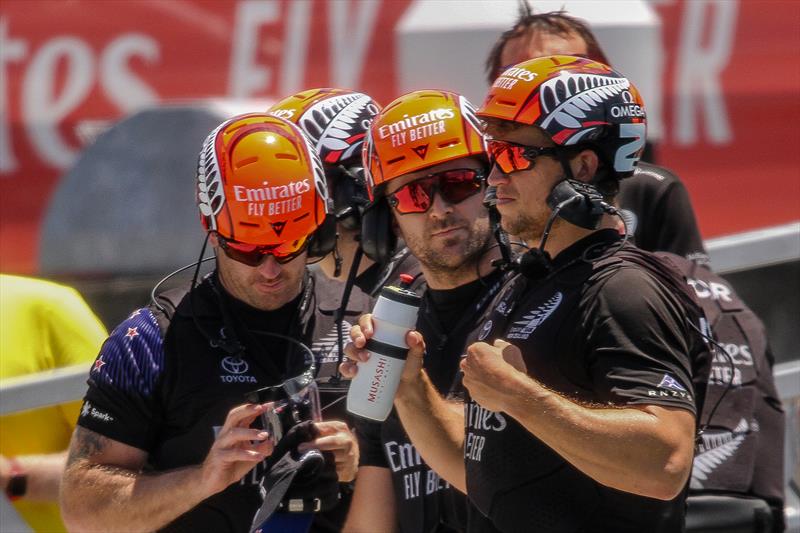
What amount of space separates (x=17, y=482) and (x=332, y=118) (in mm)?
1461

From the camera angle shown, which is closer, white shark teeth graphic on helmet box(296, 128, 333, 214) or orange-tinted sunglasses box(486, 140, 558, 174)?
orange-tinted sunglasses box(486, 140, 558, 174)

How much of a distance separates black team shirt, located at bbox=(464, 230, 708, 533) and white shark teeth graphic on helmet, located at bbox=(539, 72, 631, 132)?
0.92 ft

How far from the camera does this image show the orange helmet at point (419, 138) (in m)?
3.94

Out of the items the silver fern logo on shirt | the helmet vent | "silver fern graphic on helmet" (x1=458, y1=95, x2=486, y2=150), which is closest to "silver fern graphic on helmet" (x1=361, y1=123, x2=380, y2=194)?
"silver fern graphic on helmet" (x1=458, y1=95, x2=486, y2=150)

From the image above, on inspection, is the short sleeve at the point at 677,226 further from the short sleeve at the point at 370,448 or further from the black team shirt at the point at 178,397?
the black team shirt at the point at 178,397

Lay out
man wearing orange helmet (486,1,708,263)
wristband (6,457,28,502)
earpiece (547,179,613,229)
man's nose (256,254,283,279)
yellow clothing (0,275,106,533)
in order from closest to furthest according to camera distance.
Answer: earpiece (547,179,613,229) → man's nose (256,254,283,279) → wristband (6,457,28,502) → yellow clothing (0,275,106,533) → man wearing orange helmet (486,1,708,263)

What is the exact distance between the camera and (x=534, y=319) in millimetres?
3268

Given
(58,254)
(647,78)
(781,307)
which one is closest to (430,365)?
(647,78)

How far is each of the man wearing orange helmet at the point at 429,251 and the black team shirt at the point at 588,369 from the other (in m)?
0.55

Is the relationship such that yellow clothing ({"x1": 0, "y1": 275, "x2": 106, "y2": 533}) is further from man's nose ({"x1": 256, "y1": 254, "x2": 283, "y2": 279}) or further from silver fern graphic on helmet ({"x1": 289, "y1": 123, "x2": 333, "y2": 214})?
silver fern graphic on helmet ({"x1": 289, "y1": 123, "x2": 333, "y2": 214})

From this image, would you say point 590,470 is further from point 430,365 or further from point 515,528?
point 430,365

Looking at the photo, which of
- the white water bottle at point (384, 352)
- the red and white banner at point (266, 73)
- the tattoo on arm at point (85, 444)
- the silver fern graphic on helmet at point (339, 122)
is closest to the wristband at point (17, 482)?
the tattoo on arm at point (85, 444)

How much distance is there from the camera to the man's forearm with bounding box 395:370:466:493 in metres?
3.54

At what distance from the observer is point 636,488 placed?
9.80ft
